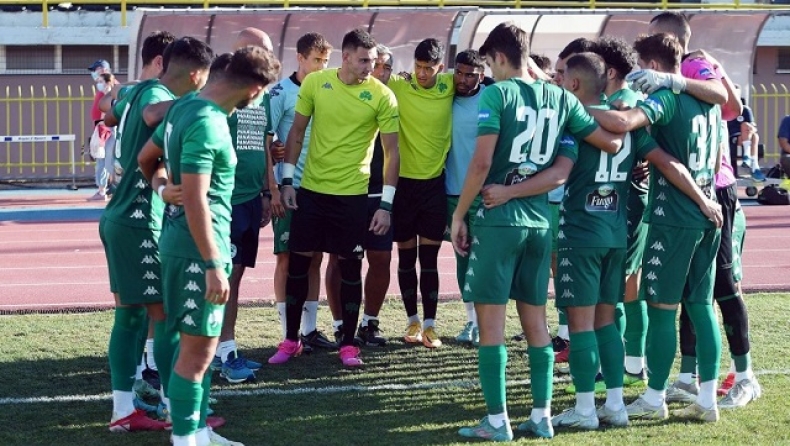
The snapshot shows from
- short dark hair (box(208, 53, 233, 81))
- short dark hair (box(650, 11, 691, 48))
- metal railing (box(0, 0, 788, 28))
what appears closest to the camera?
short dark hair (box(208, 53, 233, 81))

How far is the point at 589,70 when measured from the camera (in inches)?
245

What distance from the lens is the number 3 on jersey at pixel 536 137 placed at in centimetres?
590

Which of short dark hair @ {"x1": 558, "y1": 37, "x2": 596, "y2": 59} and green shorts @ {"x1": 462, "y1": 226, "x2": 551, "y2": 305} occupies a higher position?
short dark hair @ {"x1": 558, "y1": 37, "x2": 596, "y2": 59}

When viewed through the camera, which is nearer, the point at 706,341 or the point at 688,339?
the point at 706,341

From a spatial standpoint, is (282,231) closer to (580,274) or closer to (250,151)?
(250,151)

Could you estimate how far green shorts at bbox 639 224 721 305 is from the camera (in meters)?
6.33

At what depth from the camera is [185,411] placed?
5.37 m

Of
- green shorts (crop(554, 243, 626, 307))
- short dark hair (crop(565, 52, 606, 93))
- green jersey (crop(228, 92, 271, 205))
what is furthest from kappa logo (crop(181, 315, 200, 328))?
short dark hair (crop(565, 52, 606, 93))

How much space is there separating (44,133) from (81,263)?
36.4ft

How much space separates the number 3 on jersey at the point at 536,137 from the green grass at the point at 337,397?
149cm

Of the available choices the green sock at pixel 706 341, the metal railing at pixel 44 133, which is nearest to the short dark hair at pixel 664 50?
the green sock at pixel 706 341

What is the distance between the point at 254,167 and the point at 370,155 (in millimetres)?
951

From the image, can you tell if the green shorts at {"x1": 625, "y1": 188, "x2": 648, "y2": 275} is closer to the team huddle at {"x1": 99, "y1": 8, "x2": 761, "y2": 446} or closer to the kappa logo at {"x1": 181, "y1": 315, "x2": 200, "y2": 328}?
the team huddle at {"x1": 99, "y1": 8, "x2": 761, "y2": 446}

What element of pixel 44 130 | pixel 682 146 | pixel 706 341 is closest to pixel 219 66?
pixel 682 146
